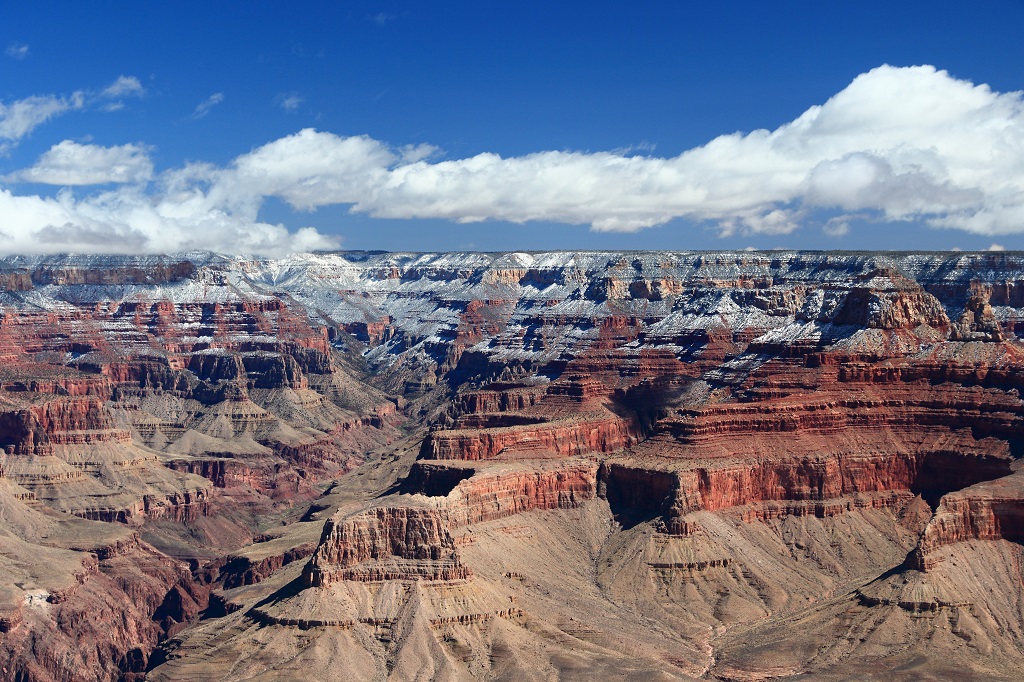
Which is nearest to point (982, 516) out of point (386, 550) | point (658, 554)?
point (658, 554)

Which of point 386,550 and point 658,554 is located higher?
point 386,550

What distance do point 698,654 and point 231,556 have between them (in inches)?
2918

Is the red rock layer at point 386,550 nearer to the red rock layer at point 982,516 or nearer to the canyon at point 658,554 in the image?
the canyon at point 658,554

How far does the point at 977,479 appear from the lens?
152m

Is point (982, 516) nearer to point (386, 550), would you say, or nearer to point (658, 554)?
point (658, 554)

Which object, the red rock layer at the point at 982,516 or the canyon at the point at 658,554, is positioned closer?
the canyon at the point at 658,554

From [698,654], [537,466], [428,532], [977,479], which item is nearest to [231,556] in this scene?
[537,466]

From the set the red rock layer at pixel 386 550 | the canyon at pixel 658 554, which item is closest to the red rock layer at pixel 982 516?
the canyon at pixel 658 554

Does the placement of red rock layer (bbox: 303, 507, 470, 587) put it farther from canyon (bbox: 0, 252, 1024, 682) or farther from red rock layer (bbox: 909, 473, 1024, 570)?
red rock layer (bbox: 909, 473, 1024, 570)

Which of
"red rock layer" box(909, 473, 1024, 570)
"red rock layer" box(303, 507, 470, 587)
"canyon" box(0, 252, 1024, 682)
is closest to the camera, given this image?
"canyon" box(0, 252, 1024, 682)

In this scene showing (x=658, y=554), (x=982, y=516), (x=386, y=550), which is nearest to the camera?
(x=386, y=550)

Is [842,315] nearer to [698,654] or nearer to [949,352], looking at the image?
[949,352]

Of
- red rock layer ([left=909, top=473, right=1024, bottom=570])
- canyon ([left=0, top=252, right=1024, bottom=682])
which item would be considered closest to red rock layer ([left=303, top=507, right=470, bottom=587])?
canyon ([left=0, top=252, right=1024, bottom=682])

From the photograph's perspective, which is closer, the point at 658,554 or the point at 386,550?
the point at 386,550
